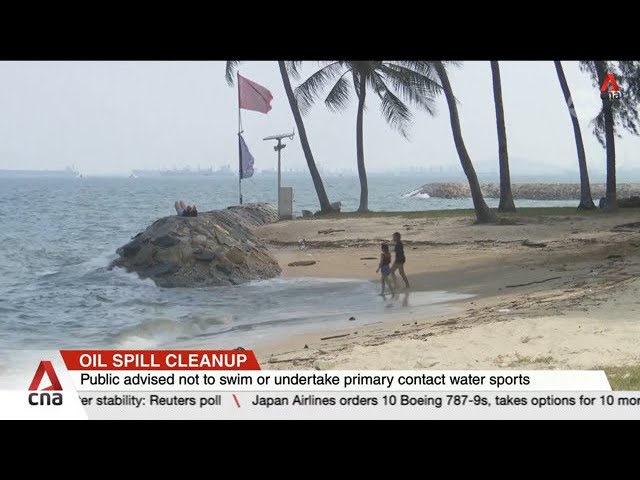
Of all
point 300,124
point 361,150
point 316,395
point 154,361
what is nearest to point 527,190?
point 300,124

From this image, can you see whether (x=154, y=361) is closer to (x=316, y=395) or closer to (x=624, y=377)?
(x=316, y=395)

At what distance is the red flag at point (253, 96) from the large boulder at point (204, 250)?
3.64 metres

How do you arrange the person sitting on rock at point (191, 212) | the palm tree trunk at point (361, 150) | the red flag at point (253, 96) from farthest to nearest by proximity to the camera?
1. the person sitting on rock at point (191, 212)
2. the palm tree trunk at point (361, 150)
3. the red flag at point (253, 96)

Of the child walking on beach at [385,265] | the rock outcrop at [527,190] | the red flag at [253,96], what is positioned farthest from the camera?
the rock outcrop at [527,190]

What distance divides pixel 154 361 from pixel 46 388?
662mm

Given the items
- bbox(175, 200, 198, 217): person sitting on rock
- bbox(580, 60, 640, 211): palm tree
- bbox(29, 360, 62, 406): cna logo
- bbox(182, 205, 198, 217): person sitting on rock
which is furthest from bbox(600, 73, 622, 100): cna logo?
bbox(182, 205, 198, 217): person sitting on rock

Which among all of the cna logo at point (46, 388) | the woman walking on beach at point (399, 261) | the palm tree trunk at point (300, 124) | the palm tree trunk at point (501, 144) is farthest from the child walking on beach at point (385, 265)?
the cna logo at point (46, 388)

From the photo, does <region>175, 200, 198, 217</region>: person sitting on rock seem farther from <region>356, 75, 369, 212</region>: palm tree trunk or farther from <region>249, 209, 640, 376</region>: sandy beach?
<region>356, 75, 369, 212</region>: palm tree trunk

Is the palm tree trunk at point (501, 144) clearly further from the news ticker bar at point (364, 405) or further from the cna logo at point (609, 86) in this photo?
the news ticker bar at point (364, 405)

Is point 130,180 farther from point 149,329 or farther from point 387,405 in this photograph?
point 387,405

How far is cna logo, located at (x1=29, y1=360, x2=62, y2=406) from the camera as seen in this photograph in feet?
16.8

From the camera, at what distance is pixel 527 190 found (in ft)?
66.4

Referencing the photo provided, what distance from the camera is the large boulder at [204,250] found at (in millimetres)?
11297

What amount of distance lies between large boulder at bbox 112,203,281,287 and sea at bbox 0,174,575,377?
357mm
